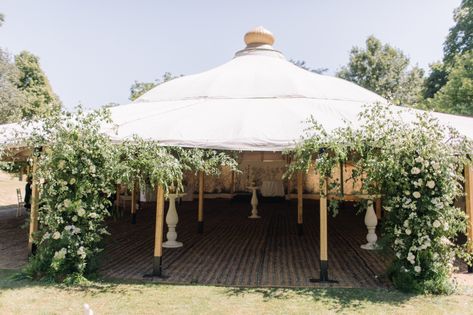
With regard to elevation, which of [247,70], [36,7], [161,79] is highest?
[161,79]

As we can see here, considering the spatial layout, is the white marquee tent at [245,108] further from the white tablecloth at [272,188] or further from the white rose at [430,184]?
the white tablecloth at [272,188]

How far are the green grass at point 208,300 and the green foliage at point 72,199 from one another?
256 millimetres

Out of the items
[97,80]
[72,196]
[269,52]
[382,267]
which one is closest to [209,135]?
[72,196]

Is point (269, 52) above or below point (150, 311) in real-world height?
above

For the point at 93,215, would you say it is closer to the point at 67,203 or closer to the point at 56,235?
the point at 67,203

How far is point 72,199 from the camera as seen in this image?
395 centimetres

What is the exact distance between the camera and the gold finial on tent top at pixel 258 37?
28.1 feet

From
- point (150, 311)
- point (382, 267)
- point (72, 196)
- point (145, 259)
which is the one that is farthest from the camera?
point (145, 259)

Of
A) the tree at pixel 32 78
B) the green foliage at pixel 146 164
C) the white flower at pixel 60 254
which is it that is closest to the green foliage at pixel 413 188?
the green foliage at pixel 146 164

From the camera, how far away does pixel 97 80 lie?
13.8 m

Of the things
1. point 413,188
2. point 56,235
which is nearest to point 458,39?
point 413,188

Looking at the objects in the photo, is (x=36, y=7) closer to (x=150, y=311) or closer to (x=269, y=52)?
(x=269, y=52)

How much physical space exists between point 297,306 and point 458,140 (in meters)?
2.58

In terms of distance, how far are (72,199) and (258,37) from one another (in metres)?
6.14
